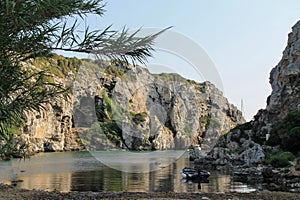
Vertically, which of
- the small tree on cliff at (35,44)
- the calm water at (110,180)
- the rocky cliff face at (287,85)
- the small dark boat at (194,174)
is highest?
the rocky cliff face at (287,85)

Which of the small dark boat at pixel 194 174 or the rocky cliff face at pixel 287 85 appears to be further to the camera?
the rocky cliff face at pixel 287 85

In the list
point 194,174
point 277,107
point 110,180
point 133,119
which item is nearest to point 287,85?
point 277,107

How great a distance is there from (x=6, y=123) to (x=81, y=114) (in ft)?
443

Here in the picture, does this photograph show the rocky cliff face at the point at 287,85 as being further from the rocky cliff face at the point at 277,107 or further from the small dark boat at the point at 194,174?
the small dark boat at the point at 194,174

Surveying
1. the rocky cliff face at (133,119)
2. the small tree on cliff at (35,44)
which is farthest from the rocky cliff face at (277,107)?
the small tree on cliff at (35,44)

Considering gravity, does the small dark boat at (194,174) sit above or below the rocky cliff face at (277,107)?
below

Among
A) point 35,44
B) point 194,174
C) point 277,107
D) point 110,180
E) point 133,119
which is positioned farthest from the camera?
point 133,119

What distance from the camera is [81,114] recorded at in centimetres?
14225

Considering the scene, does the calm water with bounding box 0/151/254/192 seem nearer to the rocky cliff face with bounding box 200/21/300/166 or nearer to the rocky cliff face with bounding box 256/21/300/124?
the rocky cliff face with bounding box 200/21/300/166

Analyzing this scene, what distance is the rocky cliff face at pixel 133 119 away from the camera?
121 metres

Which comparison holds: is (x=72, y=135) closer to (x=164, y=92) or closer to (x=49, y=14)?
(x=164, y=92)

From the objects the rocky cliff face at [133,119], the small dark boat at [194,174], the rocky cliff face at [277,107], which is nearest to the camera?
the small dark boat at [194,174]

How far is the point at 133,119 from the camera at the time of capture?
134250mm

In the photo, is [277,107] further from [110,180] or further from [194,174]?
[110,180]
